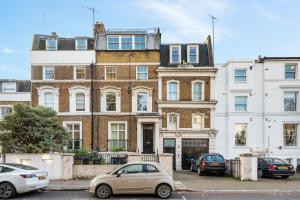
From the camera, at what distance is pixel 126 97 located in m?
32.3

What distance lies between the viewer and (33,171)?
14945 millimetres

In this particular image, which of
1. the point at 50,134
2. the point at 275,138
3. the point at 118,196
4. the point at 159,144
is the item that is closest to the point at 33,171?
the point at 118,196

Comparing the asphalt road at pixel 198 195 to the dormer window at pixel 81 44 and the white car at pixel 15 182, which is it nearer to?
the white car at pixel 15 182

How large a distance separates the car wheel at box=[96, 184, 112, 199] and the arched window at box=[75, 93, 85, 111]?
18.6 metres

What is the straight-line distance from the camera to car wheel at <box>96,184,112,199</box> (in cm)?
1432

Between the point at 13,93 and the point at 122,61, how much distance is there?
1429 centimetres

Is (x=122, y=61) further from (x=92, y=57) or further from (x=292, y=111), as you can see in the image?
(x=292, y=111)

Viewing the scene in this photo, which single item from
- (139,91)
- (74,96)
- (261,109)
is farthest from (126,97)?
(261,109)

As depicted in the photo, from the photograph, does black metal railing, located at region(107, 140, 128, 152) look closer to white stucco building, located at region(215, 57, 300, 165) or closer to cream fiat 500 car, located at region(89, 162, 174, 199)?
white stucco building, located at region(215, 57, 300, 165)

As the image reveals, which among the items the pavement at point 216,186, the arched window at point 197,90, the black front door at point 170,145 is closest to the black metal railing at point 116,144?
the black front door at point 170,145

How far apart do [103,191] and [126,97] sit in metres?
18.4

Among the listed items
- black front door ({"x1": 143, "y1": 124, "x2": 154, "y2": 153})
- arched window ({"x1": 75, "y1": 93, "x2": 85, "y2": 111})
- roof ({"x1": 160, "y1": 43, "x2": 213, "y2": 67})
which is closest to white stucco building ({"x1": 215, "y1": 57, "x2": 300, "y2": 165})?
roof ({"x1": 160, "y1": 43, "x2": 213, "y2": 67})

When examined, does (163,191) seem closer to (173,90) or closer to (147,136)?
(147,136)

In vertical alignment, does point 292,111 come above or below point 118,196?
above
